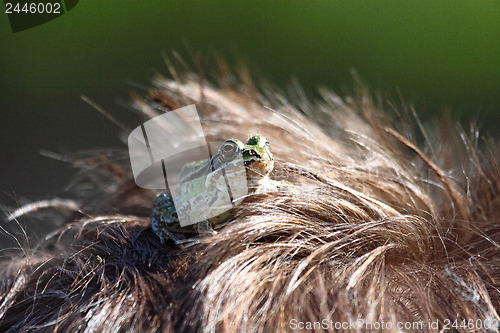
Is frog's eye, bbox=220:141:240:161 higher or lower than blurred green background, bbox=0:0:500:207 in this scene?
higher

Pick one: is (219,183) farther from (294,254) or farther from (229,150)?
(294,254)

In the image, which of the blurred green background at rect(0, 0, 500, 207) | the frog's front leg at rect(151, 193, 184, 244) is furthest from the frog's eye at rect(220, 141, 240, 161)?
the blurred green background at rect(0, 0, 500, 207)

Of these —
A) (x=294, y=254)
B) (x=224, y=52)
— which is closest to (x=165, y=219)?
(x=294, y=254)

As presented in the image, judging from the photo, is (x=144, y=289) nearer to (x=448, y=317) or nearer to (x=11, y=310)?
(x=11, y=310)

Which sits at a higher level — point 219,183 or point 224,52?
point 219,183

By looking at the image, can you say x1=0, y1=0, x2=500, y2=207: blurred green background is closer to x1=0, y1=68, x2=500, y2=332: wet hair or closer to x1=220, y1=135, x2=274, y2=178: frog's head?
x1=0, y1=68, x2=500, y2=332: wet hair

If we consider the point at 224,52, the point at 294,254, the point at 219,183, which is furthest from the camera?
the point at 224,52

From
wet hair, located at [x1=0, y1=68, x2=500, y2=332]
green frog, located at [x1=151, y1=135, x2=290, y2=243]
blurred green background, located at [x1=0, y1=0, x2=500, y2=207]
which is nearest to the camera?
wet hair, located at [x1=0, y1=68, x2=500, y2=332]
